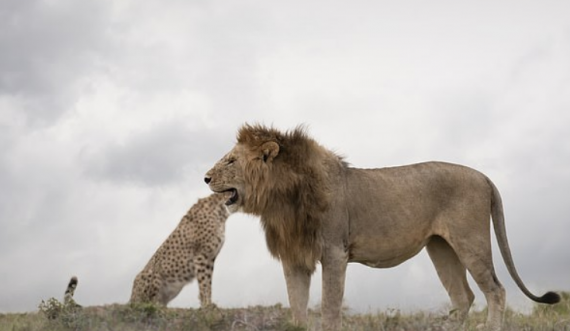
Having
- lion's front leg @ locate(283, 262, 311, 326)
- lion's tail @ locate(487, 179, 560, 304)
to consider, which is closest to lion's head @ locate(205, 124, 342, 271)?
lion's front leg @ locate(283, 262, 311, 326)

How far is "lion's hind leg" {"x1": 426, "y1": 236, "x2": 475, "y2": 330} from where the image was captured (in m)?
9.91

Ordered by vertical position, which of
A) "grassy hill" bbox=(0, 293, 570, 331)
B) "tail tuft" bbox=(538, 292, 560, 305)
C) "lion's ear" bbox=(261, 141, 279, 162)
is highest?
"lion's ear" bbox=(261, 141, 279, 162)

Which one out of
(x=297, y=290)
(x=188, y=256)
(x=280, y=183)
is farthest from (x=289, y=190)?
(x=188, y=256)

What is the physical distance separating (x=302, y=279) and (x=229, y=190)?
1164mm

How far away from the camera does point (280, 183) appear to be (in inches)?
347

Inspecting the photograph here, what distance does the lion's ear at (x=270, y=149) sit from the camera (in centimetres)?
877

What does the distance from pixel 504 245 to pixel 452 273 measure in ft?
2.28

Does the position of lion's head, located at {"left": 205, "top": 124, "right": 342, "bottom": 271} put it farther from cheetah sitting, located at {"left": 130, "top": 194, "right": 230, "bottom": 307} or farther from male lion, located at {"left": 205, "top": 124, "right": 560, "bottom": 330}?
cheetah sitting, located at {"left": 130, "top": 194, "right": 230, "bottom": 307}

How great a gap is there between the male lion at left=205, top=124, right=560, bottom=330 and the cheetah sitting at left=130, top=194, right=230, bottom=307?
4500 millimetres

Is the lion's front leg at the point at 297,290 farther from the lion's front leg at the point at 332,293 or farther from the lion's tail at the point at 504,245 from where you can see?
the lion's tail at the point at 504,245

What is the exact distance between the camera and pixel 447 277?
1002 cm

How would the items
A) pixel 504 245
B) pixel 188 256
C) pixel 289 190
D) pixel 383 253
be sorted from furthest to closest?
pixel 188 256 < pixel 504 245 < pixel 383 253 < pixel 289 190

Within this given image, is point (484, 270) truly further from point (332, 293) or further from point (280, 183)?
point (280, 183)

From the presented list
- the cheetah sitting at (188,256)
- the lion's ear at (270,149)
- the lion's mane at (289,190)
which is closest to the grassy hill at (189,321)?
the lion's mane at (289,190)
